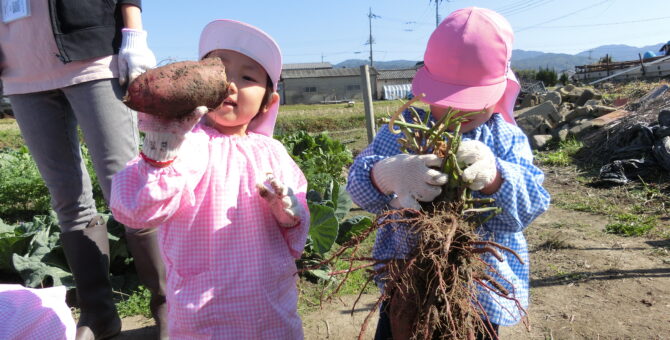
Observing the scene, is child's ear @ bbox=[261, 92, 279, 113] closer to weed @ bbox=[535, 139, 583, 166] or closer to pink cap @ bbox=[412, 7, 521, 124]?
pink cap @ bbox=[412, 7, 521, 124]

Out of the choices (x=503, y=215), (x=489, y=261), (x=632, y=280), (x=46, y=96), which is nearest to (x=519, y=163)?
(x=503, y=215)

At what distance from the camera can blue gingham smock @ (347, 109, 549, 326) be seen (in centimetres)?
147

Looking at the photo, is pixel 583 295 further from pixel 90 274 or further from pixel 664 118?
pixel 664 118

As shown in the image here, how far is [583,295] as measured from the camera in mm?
3127

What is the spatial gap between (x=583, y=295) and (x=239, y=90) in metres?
2.69

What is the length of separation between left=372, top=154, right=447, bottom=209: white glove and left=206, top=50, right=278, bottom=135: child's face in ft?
1.63

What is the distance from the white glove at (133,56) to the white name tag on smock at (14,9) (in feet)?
1.47

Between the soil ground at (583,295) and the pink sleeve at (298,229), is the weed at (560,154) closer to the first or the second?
the soil ground at (583,295)

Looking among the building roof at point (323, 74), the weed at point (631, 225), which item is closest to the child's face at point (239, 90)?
the weed at point (631, 225)

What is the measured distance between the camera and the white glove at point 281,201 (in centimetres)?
145

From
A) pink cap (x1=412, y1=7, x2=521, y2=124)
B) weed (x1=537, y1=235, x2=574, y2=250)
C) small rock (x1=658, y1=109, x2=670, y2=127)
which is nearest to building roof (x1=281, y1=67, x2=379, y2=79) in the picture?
small rock (x1=658, y1=109, x2=670, y2=127)

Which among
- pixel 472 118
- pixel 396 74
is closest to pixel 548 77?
pixel 396 74

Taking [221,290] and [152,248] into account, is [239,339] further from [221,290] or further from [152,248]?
[152,248]

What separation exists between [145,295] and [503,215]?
2.43 m
